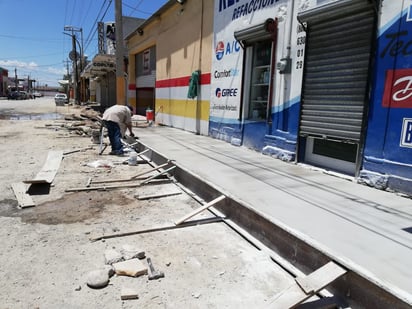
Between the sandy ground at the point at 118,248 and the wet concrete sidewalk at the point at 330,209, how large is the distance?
56 cm

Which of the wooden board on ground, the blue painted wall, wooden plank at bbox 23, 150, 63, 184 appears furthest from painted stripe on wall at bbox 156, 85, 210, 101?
the blue painted wall

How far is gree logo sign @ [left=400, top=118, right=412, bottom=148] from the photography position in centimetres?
459

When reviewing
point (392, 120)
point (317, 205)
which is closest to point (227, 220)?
point (317, 205)

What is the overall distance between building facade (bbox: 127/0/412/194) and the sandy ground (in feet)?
9.18

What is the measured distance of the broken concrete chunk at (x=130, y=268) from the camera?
121 inches

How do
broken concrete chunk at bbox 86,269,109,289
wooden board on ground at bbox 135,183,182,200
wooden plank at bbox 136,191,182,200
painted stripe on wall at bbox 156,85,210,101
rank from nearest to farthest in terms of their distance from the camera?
1. broken concrete chunk at bbox 86,269,109,289
2. wooden plank at bbox 136,191,182,200
3. wooden board on ground at bbox 135,183,182,200
4. painted stripe on wall at bbox 156,85,210,101

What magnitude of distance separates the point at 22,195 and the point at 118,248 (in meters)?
2.73

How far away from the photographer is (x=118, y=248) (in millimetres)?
Answer: 3631

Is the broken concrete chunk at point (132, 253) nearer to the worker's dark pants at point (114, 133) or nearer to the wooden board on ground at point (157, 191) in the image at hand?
the wooden board on ground at point (157, 191)

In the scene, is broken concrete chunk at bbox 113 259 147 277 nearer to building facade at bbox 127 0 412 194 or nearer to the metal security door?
building facade at bbox 127 0 412 194

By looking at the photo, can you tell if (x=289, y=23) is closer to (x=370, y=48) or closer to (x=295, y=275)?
(x=370, y=48)

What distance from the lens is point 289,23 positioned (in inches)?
279

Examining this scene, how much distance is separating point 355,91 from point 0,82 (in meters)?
90.7

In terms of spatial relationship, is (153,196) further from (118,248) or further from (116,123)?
(116,123)
